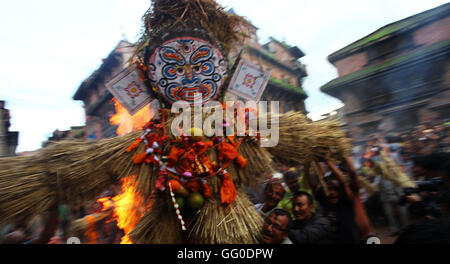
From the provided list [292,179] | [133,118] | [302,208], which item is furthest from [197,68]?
[292,179]

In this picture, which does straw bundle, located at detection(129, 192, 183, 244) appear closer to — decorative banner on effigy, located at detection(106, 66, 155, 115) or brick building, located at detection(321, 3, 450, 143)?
decorative banner on effigy, located at detection(106, 66, 155, 115)

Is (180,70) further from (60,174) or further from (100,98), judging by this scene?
(100,98)

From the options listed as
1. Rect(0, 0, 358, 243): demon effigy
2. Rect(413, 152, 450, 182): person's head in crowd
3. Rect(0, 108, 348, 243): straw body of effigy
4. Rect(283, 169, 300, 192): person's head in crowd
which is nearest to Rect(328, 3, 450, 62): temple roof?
Rect(413, 152, 450, 182): person's head in crowd

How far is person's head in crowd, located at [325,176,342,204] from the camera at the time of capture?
2370 millimetres

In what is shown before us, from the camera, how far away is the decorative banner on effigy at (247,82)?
220 cm

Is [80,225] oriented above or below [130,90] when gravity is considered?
below

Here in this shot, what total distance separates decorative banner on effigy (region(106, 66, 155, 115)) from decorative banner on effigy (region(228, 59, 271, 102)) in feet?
2.43

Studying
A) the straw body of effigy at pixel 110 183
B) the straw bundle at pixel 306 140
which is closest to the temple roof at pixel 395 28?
the straw bundle at pixel 306 140

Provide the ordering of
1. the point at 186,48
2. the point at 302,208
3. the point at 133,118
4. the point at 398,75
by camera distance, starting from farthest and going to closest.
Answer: the point at 398,75, the point at 133,118, the point at 302,208, the point at 186,48

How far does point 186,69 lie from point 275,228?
138cm

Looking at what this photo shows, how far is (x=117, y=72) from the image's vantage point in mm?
9273

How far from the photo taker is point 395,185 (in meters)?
3.53

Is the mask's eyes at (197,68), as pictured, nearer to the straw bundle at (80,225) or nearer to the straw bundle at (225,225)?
the straw bundle at (225,225)

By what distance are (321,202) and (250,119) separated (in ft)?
3.98
